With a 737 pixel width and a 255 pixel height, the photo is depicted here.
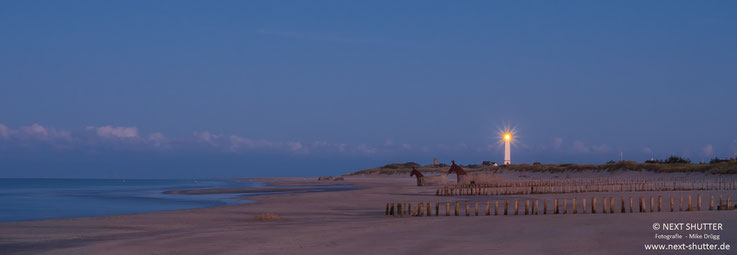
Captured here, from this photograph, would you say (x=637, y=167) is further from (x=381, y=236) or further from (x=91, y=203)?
(x=381, y=236)

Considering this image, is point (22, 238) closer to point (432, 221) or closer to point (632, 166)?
point (432, 221)

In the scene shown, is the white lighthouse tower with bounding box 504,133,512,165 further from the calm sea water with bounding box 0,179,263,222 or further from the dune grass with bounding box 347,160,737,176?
the calm sea water with bounding box 0,179,263,222

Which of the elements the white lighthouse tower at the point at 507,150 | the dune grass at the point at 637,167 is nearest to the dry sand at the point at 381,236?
the dune grass at the point at 637,167

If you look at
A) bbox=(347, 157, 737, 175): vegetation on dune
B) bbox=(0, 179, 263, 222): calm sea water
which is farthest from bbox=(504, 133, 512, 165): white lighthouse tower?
bbox=(0, 179, 263, 222): calm sea water

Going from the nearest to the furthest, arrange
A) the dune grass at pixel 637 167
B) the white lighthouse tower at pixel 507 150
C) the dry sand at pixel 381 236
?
the dry sand at pixel 381 236, the dune grass at pixel 637 167, the white lighthouse tower at pixel 507 150

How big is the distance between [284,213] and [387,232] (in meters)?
13.1

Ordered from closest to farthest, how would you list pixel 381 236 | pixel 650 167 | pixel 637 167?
1. pixel 381 236
2. pixel 650 167
3. pixel 637 167

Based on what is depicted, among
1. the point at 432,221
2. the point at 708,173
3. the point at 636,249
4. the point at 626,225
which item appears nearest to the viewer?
the point at 636,249

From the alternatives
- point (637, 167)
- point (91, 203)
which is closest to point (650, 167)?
point (637, 167)

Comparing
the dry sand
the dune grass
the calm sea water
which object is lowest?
the calm sea water

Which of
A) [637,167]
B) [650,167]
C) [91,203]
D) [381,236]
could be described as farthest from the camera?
[637,167]

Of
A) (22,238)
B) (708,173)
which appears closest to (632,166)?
(708,173)

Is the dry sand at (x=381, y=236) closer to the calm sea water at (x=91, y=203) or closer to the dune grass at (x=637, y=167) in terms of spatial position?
the calm sea water at (x=91, y=203)

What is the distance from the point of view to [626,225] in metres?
20.1
